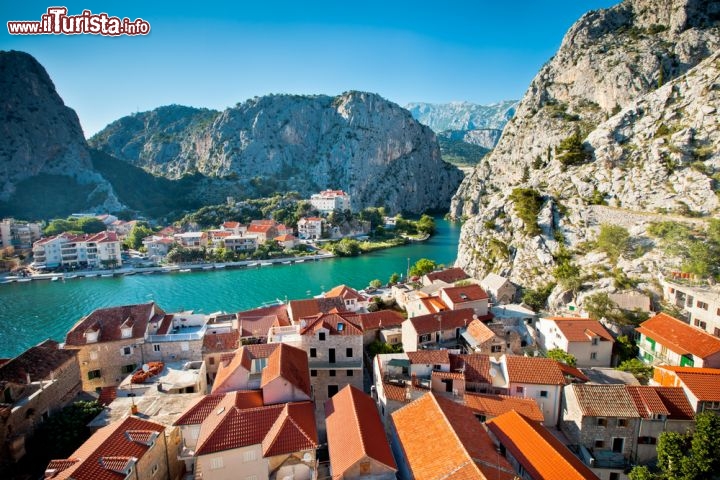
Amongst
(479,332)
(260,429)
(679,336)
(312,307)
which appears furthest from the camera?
(312,307)

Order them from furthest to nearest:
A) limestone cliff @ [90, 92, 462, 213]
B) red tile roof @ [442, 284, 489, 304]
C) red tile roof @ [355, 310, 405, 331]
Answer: limestone cliff @ [90, 92, 462, 213] → red tile roof @ [442, 284, 489, 304] → red tile roof @ [355, 310, 405, 331]

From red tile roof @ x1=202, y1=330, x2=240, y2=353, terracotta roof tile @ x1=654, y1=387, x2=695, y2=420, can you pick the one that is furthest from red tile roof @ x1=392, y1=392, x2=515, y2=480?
red tile roof @ x1=202, y1=330, x2=240, y2=353

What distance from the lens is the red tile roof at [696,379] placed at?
15391 millimetres

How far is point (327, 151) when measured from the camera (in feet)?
452

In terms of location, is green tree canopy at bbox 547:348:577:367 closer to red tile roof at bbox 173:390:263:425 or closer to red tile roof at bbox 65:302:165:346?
red tile roof at bbox 173:390:263:425

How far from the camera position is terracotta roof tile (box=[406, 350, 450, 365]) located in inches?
747

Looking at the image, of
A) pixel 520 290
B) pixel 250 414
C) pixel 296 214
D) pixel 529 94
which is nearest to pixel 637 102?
pixel 520 290

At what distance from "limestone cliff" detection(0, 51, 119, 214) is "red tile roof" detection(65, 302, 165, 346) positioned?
9405 centimetres

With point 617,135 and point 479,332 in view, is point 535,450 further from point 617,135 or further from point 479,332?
point 617,135

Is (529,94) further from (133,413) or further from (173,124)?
(173,124)

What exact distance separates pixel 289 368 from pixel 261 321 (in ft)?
32.3

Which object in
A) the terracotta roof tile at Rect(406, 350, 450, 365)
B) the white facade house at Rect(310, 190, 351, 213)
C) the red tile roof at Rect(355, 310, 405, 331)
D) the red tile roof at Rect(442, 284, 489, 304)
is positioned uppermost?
the white facade house at Rect(310, 190, 351, 213)

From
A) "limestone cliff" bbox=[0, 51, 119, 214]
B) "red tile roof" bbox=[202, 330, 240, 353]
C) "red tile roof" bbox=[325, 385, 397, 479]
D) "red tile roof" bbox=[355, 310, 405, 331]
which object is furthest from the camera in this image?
"limestone cliff" bbox=[0, 51, 119, 214]

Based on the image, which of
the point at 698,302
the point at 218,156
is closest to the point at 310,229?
→ the point at 698,302
